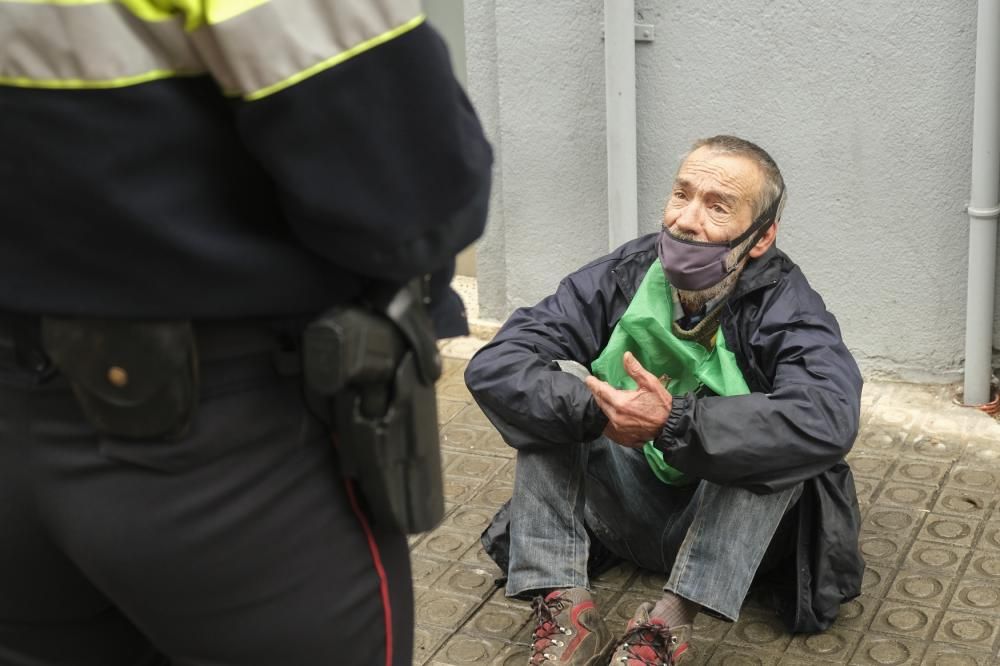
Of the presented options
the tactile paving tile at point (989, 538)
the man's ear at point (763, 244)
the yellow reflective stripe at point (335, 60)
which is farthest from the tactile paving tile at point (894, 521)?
the yellow reflective stripe at point (335, 60)

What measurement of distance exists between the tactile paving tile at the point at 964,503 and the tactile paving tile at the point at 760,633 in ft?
2.26

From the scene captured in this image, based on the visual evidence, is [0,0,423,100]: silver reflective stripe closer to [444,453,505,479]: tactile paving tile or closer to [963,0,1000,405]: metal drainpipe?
[444,453,505,479]: tactile paving tile

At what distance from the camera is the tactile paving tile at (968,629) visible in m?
3.06

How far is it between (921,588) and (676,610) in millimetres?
680

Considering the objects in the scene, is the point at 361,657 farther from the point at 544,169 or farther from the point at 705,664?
the point at 544,169

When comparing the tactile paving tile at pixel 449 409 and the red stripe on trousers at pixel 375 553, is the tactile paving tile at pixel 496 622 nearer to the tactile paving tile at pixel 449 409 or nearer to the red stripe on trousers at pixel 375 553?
the tactile paving tile at pixel 449 409

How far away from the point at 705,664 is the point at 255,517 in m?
1.78

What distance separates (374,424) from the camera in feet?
5.13

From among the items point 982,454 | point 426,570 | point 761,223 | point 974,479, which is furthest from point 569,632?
point 982,454

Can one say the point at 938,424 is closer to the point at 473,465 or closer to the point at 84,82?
the point at 473,465

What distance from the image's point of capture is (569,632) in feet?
9.82

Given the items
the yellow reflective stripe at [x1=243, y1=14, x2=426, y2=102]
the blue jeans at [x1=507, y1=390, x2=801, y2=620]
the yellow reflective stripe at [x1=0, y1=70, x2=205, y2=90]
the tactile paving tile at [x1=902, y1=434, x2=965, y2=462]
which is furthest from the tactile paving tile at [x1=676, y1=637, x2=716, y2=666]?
the yellow reflective stripe at [x1=0, y1=70, x2=205, y2=90]

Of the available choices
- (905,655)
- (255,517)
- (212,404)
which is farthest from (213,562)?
(905,655)

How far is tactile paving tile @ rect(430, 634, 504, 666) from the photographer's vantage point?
10.3 feet
